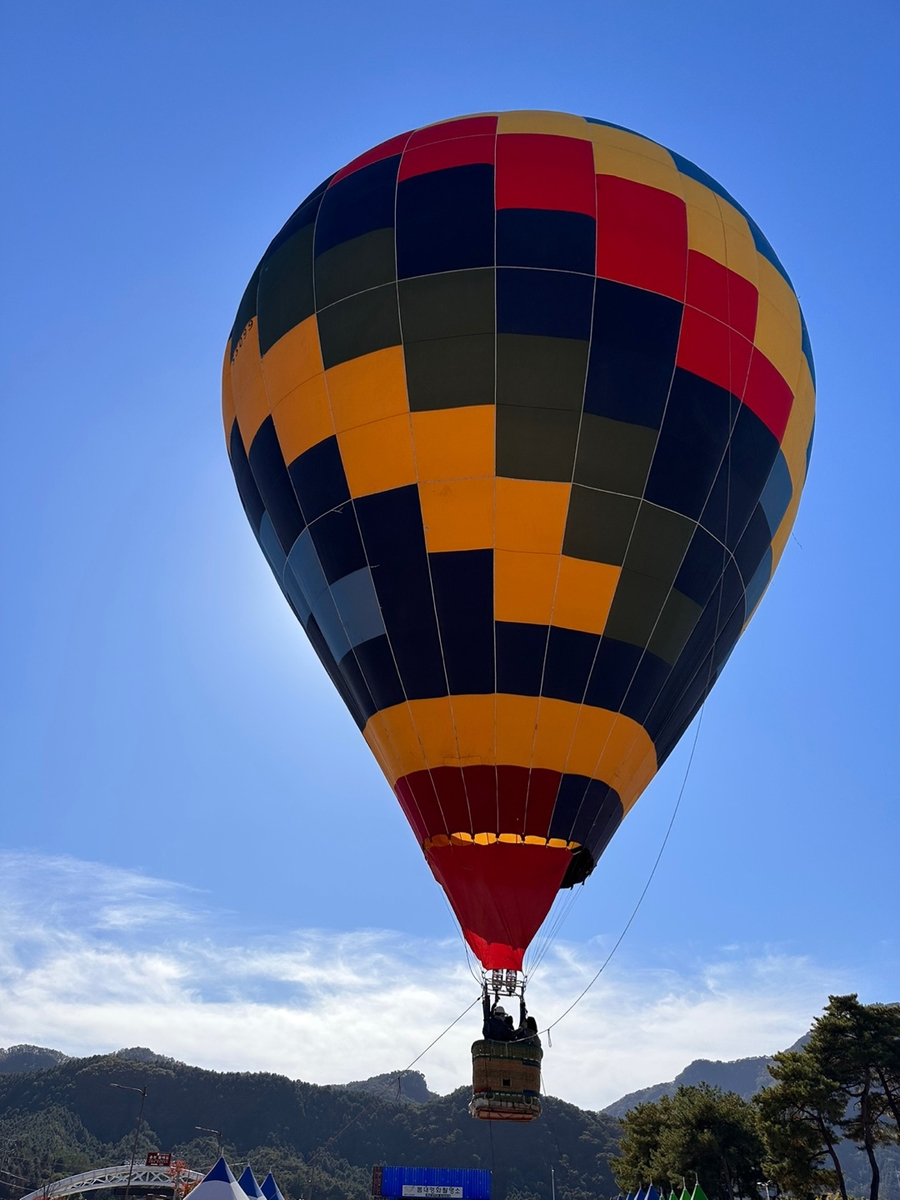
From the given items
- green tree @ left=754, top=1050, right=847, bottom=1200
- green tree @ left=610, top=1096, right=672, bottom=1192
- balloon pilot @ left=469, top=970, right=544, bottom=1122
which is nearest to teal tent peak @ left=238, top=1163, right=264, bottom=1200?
balloon pilot @ left=469, top=970, right=544, bottom=1122

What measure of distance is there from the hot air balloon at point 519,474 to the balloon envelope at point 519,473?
0.03 meters

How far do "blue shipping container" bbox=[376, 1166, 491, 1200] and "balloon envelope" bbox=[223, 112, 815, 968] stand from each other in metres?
52.7

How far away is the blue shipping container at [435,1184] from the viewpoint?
181 ft

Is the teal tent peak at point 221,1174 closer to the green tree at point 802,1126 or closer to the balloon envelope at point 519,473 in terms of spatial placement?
the balloon envelope at point 519,473

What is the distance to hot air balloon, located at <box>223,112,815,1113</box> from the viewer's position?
11250 mm

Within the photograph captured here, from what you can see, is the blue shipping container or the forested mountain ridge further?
the forested mountain ridge

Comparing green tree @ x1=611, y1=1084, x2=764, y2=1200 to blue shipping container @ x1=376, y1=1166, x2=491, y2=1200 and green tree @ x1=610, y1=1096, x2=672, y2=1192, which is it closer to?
green tree @ x1=610, y1=1096, x2=672, y2=1192

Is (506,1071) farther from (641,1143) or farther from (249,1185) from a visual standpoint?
(641,1143)

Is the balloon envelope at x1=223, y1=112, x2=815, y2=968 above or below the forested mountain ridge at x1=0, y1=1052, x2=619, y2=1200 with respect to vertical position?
above

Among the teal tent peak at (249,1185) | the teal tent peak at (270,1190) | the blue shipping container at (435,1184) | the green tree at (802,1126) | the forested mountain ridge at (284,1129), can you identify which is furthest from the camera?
the forested mountain ridge at (284,1129)

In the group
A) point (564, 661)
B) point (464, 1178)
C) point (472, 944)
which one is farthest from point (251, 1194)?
point (464, 1178)

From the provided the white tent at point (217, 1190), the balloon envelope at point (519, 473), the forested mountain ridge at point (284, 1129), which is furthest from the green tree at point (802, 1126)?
the forested mountain ridge at point (284, 1129)

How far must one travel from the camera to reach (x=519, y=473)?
11477 mm

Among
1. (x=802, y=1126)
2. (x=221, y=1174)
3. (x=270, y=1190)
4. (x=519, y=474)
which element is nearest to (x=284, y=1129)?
(x=802, y=1126)
